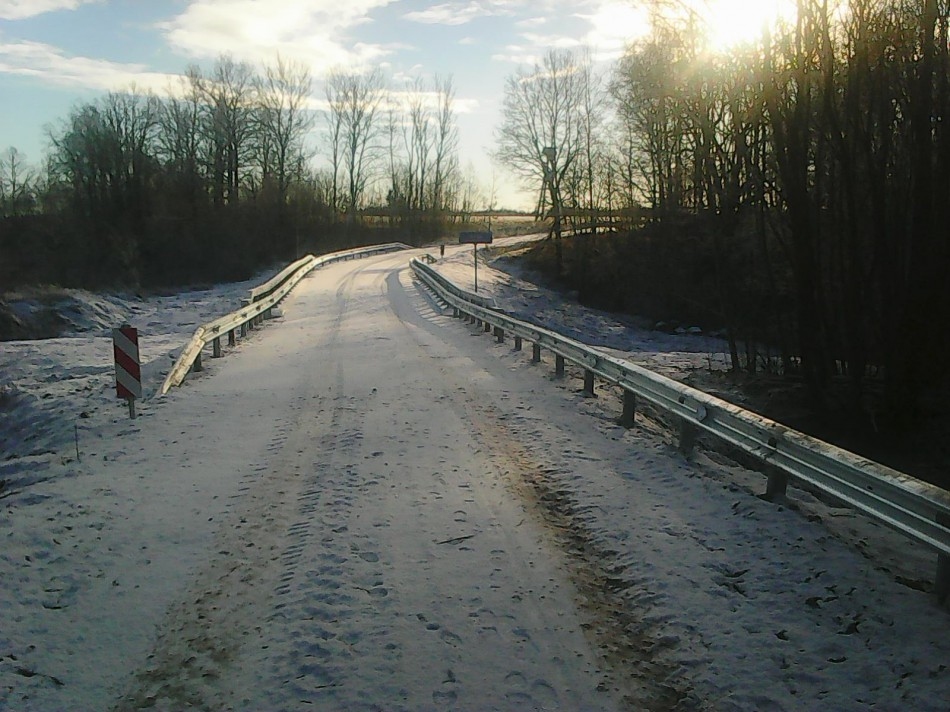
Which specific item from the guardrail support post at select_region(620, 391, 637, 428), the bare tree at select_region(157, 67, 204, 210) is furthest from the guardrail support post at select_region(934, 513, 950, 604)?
the bare tree at select_region(157, 67, 204, 210)

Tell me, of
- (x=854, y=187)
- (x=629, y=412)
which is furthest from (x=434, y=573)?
(x=854, y=187)

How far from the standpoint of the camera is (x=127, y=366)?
413 inches

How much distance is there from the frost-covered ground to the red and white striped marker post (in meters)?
0.37

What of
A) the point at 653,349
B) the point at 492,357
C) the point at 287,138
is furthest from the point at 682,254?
the point at 287,138

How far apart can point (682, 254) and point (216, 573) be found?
38.1 m

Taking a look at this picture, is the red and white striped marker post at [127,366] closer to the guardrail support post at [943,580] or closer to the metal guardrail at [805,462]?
the metal guardrail at [805,462]

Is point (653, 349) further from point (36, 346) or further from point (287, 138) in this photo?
point (287, 138)

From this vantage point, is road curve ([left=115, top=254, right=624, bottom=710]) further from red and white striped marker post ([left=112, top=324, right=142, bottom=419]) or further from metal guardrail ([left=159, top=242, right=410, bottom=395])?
metal guardrail ([left=159, top=242, right=410, bottom=395])

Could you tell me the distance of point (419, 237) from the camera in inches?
3787

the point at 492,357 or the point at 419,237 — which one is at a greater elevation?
the point at 419,237

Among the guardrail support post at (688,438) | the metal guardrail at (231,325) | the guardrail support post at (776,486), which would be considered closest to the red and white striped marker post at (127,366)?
the metal guardrail at (231,325)

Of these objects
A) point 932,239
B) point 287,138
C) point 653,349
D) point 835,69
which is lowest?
point 653,349

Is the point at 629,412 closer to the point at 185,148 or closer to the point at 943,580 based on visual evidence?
the point at 943,580

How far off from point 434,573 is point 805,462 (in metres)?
3.07
